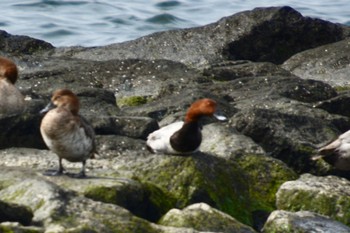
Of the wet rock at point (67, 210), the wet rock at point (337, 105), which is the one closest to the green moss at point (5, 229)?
the wet rock at point (67, 210)

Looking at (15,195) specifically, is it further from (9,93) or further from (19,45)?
(19,45)

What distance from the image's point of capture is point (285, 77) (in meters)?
14.9

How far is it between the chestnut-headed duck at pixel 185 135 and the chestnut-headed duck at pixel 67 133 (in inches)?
41.1

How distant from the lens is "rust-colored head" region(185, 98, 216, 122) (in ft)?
34.6

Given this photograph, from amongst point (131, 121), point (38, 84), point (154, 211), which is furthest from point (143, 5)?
point (154, 211)

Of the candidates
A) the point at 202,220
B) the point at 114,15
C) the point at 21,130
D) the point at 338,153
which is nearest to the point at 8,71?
the point at 21,130

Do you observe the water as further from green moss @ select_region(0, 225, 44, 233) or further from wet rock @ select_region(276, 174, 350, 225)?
green moss @ select_region(0, 225, 44, 233)

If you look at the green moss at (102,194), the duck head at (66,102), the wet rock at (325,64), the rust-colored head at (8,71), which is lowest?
the wet rock at (325,64)

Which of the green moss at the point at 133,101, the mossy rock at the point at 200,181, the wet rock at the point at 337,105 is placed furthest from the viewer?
the green moss at the point at 133,101

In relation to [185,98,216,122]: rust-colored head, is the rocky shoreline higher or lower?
lower

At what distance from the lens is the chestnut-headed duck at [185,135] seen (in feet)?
34.6

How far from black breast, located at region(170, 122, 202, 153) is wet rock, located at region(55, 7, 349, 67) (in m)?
6.19

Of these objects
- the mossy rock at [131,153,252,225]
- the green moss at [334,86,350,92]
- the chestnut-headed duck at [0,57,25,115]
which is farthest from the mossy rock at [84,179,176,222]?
the green moss at [334,86,350,92]

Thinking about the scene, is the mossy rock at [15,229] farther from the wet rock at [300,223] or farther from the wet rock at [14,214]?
the wet rock at [300,223]
